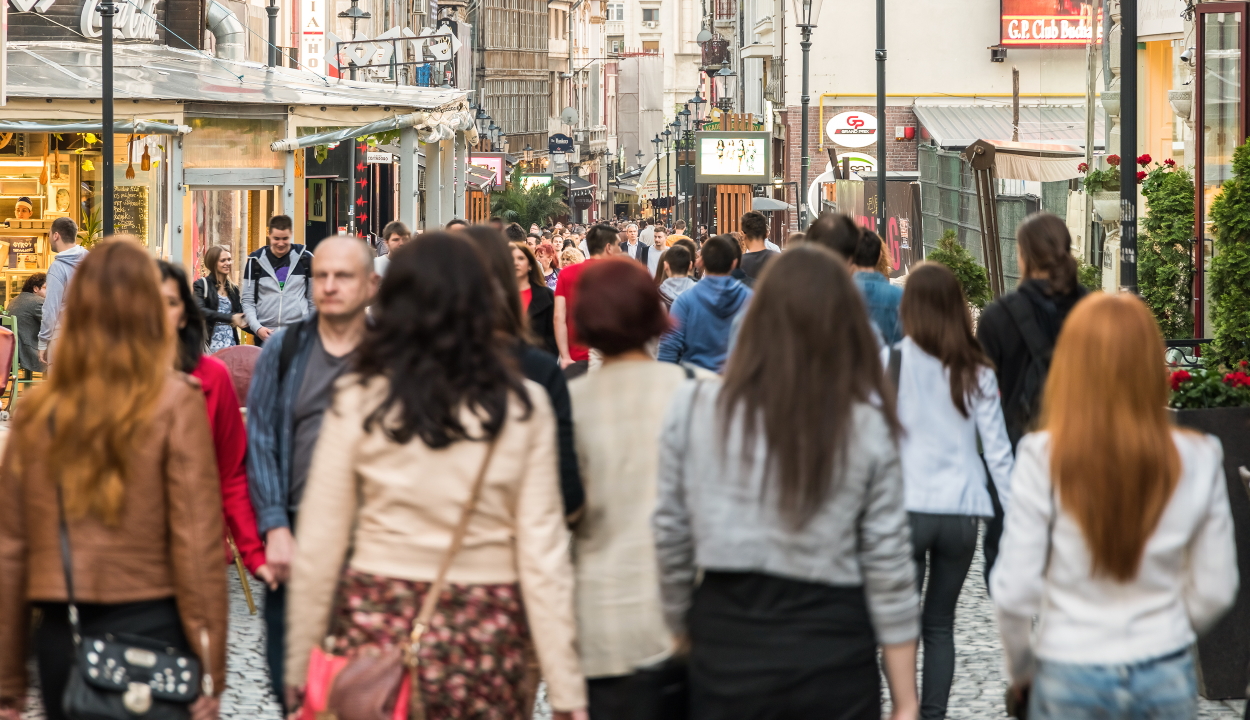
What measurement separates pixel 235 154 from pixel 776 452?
60.6ft

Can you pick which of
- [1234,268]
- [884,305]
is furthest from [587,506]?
[1234,268]

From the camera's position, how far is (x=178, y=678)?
3891 mm

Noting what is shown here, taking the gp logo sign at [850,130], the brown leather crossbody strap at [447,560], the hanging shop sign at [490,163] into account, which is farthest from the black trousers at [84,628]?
the hanging shop sign at [490,163]

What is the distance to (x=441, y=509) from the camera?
3639 millimetres

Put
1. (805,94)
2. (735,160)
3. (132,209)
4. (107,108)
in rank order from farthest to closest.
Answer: (735,160) < (805,94) < (132,209) < (107,108)

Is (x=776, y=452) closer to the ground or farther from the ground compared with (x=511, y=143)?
closer to the ground

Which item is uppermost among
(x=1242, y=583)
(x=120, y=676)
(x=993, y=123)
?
(x=993, y=123)

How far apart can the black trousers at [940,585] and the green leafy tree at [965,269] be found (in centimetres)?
829

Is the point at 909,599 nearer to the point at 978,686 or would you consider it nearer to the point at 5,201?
Result: the point at 978,686

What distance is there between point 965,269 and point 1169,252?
1.87 meters

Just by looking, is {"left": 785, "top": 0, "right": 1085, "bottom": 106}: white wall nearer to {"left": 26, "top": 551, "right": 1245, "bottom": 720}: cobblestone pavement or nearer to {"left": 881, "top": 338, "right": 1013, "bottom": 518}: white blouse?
{"left": 26, "top": 551, "right": 1245, "bottom": 720}: cobblestone pavement

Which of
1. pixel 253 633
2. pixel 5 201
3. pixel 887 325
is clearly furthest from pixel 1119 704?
pixel 5 201

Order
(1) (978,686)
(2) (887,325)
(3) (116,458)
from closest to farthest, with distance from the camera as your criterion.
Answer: (3) (116,458), (1) (978,686), (2) (887,325)

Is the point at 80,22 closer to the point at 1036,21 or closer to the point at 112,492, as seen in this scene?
the point at 1036,21
